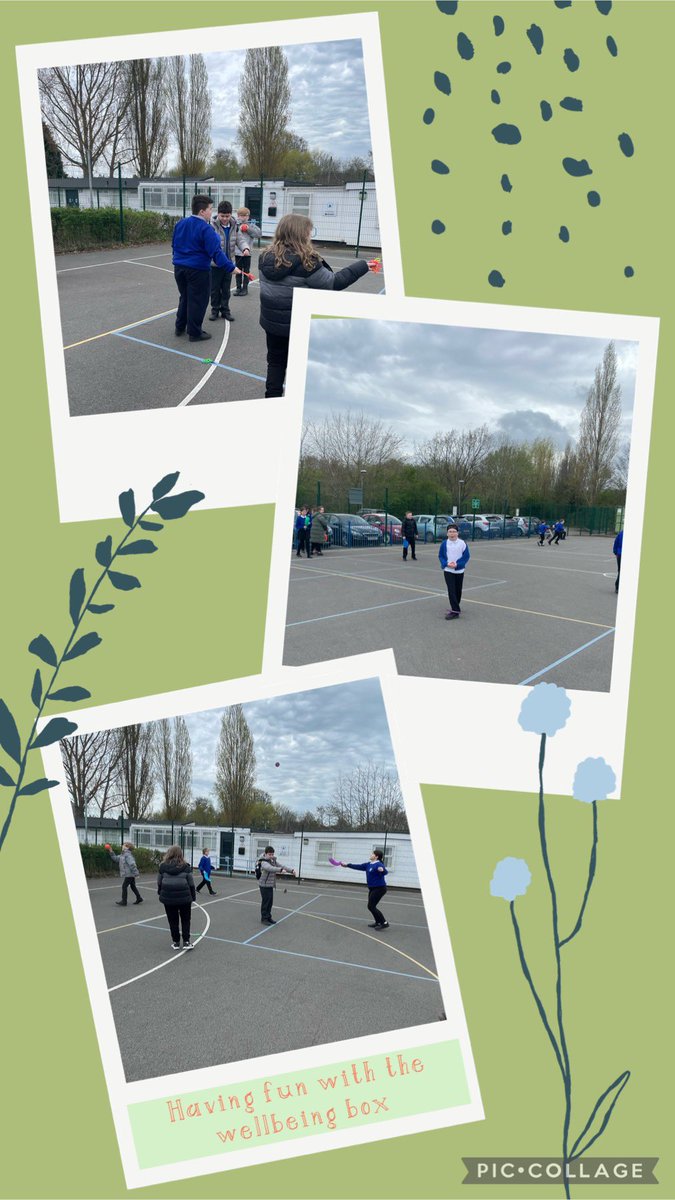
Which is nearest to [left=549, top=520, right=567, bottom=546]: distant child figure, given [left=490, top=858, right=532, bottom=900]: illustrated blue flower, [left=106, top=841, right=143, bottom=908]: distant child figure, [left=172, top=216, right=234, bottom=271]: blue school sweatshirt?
[left=172, top=216, right=234, bottom=271]: blue school sweatshirt

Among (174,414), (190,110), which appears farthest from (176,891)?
(190,110)

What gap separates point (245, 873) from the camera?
5.86 meters

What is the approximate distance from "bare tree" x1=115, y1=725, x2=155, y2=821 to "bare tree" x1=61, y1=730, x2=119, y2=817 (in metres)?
0.04

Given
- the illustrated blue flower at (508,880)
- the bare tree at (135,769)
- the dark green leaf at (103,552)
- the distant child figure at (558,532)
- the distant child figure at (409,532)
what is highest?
the dark green leaf at (103,552)

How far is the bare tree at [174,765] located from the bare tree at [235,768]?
0.20 meters

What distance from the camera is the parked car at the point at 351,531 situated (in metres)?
12.7

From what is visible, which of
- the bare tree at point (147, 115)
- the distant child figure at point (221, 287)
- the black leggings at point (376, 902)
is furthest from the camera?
the distant child figure at point (221, 287)

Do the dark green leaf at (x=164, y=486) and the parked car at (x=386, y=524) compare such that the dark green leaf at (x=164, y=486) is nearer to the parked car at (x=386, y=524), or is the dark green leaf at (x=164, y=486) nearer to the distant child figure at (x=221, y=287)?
the distant child figure at (x=221, y=287)

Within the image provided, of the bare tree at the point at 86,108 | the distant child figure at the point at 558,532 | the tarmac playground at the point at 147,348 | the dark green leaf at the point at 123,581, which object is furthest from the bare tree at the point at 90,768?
the distant child figure at the point at 558,532

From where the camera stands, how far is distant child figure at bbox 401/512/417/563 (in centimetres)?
1455

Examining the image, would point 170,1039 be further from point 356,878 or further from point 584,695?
point 584,695

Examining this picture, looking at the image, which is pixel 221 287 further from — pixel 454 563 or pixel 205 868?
pixel 205 868

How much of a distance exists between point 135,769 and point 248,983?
5.82ft

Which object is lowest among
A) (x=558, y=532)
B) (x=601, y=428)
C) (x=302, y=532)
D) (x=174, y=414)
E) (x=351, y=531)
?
(x=558, y=532)
